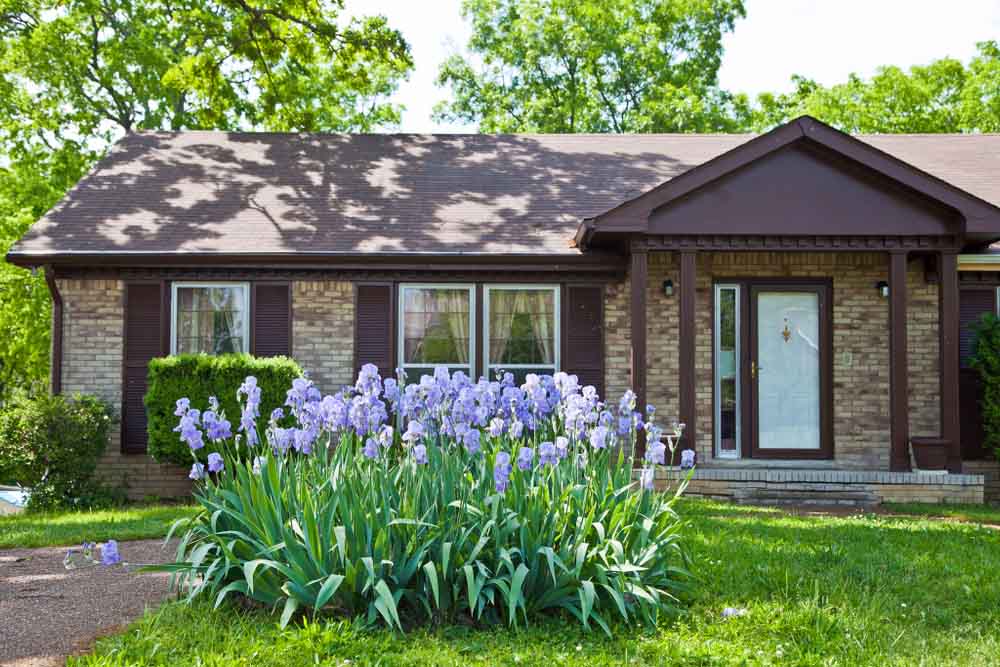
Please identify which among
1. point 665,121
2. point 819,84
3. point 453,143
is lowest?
point 453,143

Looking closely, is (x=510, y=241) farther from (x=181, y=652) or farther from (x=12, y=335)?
(x=12, y=335)

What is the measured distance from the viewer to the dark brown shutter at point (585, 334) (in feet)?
38.7

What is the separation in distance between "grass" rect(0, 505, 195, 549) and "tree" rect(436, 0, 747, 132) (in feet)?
64.3

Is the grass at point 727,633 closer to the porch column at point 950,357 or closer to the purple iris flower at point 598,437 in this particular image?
the purple iris flower at point 598,437

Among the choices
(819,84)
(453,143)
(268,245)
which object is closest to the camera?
(268,245)

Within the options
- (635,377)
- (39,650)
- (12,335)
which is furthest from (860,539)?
(12,335)

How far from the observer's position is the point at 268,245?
11.5m

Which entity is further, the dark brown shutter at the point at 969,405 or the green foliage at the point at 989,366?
the dark brown shutter at the point at 969,405

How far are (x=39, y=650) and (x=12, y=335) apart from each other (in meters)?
22.6

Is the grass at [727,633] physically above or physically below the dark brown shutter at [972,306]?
below

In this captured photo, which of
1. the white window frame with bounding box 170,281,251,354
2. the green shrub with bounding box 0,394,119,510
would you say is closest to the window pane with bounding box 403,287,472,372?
the white window frame with bounding box 170,281,251,354

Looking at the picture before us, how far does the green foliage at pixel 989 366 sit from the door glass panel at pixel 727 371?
9.05 ft

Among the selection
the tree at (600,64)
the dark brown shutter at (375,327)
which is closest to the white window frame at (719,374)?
the dark brown shutter at (375,327)

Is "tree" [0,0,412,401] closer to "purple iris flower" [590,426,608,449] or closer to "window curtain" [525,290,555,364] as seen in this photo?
"window curtain" [525,290,555,364]
